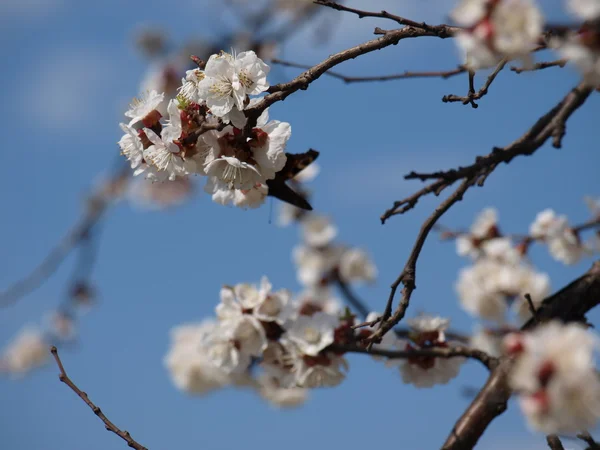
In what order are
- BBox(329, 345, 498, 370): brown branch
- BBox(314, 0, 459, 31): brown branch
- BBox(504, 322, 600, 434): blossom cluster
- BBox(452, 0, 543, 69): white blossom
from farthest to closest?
BBox(329, 345, 498, 370): brown branch, BBox(314, 0, 459, 31): brown branch, BBox(452, 0, 543, 69): white blossom, BBox(504, 322, 600, 434): blossom cluster

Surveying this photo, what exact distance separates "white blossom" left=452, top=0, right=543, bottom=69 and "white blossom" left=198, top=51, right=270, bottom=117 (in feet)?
1.52

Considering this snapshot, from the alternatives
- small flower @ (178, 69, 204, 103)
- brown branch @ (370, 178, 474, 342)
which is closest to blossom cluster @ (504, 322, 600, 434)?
brown branch @ (370, 178, 474, 342)

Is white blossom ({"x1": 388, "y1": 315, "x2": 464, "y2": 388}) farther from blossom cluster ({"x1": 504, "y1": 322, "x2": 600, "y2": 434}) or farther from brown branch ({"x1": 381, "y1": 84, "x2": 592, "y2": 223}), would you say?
blossom cluster ({"x1": 504, "y1": 322, "x2": 600, "y2": 434})

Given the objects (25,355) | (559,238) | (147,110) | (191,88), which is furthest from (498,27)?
(25,355)

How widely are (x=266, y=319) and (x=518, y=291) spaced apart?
2086 mm

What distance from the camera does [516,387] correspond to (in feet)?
3.26

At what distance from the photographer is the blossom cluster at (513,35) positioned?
1006 mm

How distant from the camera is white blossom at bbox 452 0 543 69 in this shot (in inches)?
42.9

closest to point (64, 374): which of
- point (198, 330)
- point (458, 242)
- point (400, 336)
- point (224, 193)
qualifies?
point (224, 193)

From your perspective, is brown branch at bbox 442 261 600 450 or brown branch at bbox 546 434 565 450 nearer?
brown branch at bbox 546 434 565 450

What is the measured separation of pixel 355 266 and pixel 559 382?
4924 mm

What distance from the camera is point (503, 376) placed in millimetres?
1831

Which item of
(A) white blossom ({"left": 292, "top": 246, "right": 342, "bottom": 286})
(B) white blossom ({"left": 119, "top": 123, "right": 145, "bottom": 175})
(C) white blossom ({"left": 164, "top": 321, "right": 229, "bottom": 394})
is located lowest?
(B) white blossom ({"left": 119, "top": 123, "right": 145, "bottom": 175})

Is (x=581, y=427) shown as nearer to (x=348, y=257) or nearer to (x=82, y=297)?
(x=348, y=257)
